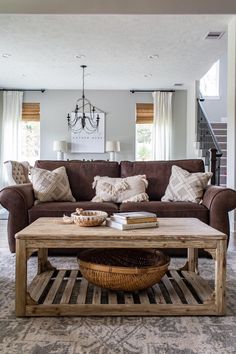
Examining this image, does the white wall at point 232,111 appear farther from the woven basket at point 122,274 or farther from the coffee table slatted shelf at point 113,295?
the woven basket at point 122,274

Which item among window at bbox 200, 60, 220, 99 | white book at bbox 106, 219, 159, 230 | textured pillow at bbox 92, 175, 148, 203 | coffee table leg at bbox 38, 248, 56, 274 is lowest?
coffee table leg at bbox 38, 248, 56, 274

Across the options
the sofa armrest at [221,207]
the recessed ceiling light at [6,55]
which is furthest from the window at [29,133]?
the sofa armrest at [221,207]

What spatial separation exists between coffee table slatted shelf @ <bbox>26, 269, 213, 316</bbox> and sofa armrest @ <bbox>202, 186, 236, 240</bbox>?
0.77 meters

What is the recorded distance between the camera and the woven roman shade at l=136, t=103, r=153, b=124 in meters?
8.30

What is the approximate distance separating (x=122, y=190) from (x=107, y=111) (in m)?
4.95

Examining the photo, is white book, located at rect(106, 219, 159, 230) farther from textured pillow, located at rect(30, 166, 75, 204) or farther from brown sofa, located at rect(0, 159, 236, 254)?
textured pillow, located at rect(30, 166, 75, 204)

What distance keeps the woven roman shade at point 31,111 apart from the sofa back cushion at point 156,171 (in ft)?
16.0

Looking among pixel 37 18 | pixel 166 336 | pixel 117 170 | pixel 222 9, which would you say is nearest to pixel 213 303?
pixel 166 336

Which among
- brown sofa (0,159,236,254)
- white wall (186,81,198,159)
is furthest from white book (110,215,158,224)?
white wall (186,81,198,159)

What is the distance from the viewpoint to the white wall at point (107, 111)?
8273 mm

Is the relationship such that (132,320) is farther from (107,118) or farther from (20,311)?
(107,118)

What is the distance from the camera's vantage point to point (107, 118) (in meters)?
8.27

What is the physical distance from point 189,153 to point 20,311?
21.9 feet

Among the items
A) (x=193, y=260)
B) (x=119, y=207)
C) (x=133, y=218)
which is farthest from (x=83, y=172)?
(x=133, y=218)
